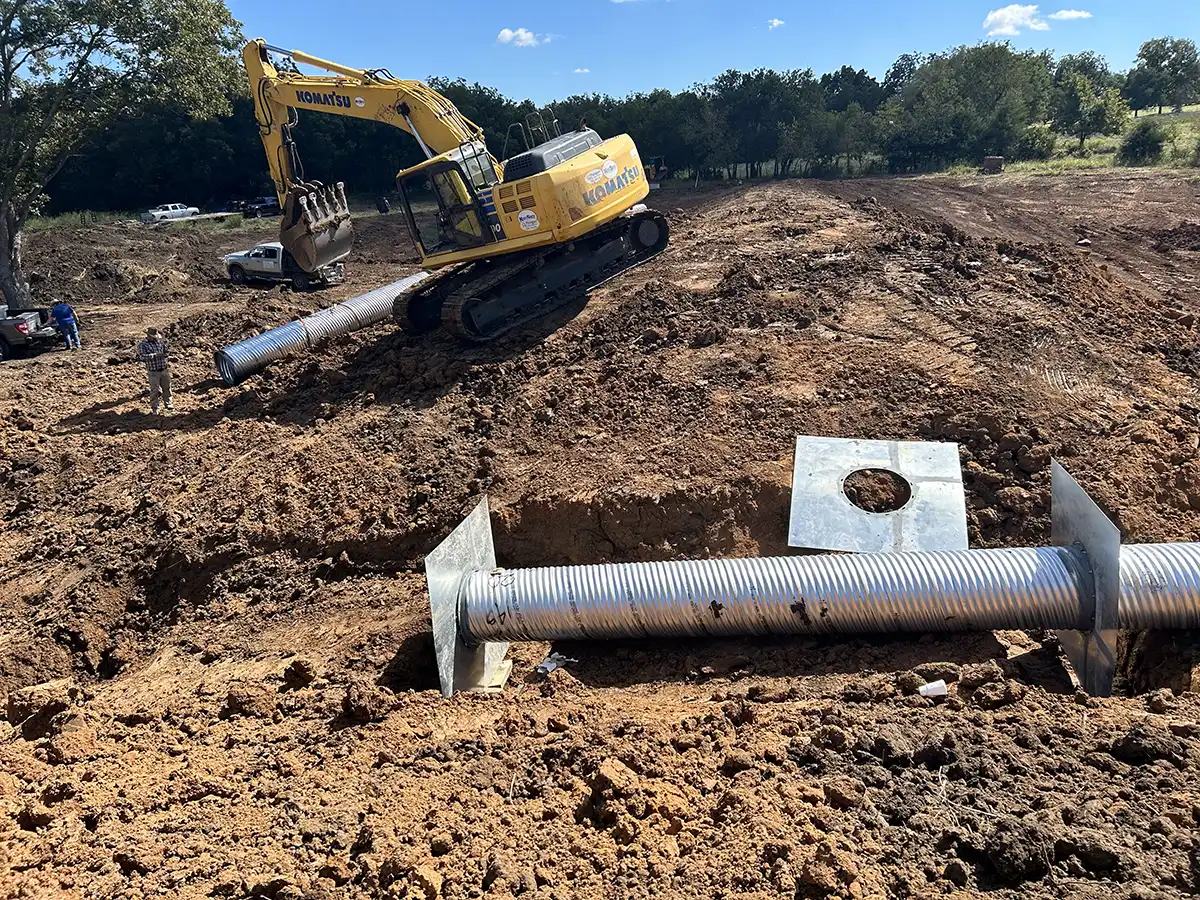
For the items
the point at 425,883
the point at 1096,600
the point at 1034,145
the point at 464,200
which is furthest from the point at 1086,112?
the point at 425,883

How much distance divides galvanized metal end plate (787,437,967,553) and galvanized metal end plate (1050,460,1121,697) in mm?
1250

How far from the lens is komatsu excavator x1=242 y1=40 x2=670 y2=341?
1262 centimetres

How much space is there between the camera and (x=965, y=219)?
67.3 ft

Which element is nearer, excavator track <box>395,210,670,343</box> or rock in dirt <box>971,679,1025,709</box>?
rock in dirt <box>971,679,1025,709</box>

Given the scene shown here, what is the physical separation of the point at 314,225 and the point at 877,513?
1016cm

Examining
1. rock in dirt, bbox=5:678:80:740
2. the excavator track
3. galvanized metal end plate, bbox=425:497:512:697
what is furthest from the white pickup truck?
galvanized metal end plate, bbox=425:497:512:697

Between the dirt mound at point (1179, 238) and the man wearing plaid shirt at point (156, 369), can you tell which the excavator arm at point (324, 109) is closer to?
the man wearing plaid shirt at point (156, 369)

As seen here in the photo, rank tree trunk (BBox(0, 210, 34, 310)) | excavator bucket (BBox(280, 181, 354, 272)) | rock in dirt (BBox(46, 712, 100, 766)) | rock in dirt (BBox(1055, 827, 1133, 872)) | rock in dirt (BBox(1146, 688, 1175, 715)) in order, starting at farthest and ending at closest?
tree trunk (BBox(0, 210, 34, 310)) → excavator bucket (BBox(280, 181, 354, 272)) → rock in dirt (BBox(46, 712, 100, 766)) → rock in dirt (BBox(1146, 688, 1175, 715)) → rock in dirt (BBox(1055, 827, 1133, 872))

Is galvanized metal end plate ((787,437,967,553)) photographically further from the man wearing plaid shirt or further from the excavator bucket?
the man wearing plaid shirt

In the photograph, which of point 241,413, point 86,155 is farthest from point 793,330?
point 86,155

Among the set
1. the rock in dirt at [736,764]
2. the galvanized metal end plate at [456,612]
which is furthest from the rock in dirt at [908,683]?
the galvanized metal end plate at [456,612]

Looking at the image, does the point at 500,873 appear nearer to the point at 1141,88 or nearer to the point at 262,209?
the point at 262,209

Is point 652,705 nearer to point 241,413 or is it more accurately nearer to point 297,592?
point 297,592

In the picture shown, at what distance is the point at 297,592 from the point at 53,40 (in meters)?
16.1
